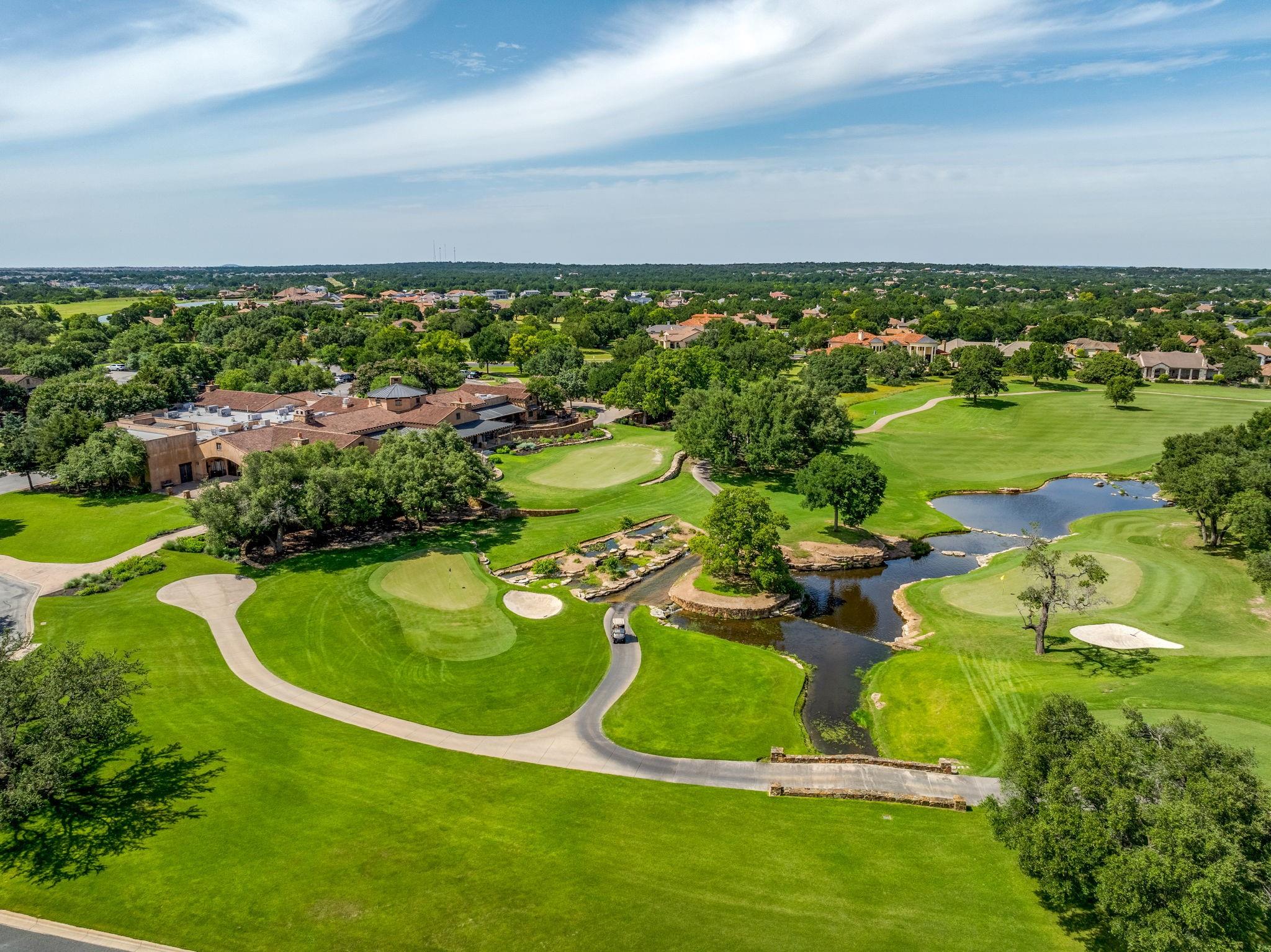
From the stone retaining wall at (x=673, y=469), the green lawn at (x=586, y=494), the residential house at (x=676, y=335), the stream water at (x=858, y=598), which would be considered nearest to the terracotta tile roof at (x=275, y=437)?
the green lawn at (x=586, y=494)

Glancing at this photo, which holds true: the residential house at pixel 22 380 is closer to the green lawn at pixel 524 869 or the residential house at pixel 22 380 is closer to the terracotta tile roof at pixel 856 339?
the green lawn at pixel 524 869

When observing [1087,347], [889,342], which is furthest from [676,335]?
[1087,347]

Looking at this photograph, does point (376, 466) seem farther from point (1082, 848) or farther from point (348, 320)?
point (348, 320)

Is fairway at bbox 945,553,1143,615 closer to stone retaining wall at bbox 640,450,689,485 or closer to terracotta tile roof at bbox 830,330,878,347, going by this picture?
stone retaining wall at bbox 640,450,689,485

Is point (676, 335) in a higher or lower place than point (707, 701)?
higher

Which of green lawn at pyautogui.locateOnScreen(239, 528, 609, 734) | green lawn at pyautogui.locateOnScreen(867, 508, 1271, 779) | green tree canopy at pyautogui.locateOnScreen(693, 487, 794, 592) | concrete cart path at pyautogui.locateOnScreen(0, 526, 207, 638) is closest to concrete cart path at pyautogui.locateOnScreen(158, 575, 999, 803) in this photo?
green lawn at pyautogui.locateOnScreen(239, 528, 609, 734)

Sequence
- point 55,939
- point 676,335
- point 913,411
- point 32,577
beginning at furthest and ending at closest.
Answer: point 676,335 → point 913,411 → point 32,577 → point 55,939

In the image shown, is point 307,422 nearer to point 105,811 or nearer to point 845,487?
point 105,811
